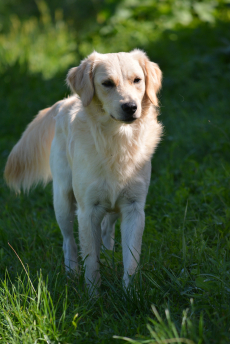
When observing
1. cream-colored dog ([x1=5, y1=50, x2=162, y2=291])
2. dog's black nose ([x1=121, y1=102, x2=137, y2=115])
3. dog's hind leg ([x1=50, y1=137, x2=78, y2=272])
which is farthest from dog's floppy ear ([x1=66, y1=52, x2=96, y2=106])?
dog's hind leg ([x1=50, y1=137, x2=78, y2=272])

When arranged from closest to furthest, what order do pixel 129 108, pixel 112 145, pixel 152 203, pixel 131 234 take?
pixel 129 108 < pixel 131 234 < pixel 112 145 < pixel 152 203

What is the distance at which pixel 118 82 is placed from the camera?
2.65 meters

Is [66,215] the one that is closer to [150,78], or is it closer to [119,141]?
[119,141]

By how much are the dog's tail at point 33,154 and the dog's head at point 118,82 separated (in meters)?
0.77

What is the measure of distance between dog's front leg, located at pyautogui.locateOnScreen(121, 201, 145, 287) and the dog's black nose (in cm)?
63

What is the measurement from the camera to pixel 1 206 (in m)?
4.08

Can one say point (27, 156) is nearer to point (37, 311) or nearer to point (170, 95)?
point (37, 311)

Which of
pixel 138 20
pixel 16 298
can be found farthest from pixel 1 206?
pixel 138 20

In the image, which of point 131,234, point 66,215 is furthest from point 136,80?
point 66,215

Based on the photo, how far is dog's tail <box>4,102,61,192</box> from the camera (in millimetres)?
3588

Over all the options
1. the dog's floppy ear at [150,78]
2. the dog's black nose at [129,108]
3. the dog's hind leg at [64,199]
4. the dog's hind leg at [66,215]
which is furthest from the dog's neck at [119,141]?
the dog's hind leg at [66,215]

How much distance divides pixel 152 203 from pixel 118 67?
1.49 m

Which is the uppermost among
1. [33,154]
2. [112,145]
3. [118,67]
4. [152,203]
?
[118,67]

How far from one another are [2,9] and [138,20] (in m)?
5.99
